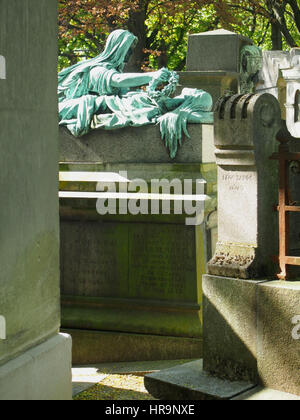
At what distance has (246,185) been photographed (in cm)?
531

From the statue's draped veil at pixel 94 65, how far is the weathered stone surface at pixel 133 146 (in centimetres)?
65

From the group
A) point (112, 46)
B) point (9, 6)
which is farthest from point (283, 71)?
point (9, 6)

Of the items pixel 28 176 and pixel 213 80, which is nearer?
pixel 28 176

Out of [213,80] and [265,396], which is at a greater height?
[213,80]

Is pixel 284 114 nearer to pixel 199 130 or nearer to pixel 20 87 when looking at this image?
pixel 199 130

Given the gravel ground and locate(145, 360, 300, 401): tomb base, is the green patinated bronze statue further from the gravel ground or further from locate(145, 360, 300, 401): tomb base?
locate(145, 360, 300, 401): tomb base

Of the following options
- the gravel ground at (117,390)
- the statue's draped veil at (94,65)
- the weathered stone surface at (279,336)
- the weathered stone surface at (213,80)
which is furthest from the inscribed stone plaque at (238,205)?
the weathered stone surface at (213,80)

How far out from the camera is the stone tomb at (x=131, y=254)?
7.89 metres

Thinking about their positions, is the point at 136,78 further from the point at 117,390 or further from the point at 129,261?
the point at 117,390

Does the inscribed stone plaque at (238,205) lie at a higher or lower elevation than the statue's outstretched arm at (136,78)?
lower

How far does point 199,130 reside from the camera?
798 centimetres

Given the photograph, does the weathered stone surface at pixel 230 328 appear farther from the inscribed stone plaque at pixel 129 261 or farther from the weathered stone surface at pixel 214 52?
the weathered stone surface at pixel 214 52

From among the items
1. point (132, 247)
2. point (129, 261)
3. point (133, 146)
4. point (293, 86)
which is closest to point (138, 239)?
point (132, 247)

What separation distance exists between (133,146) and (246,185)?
10.4 ft
